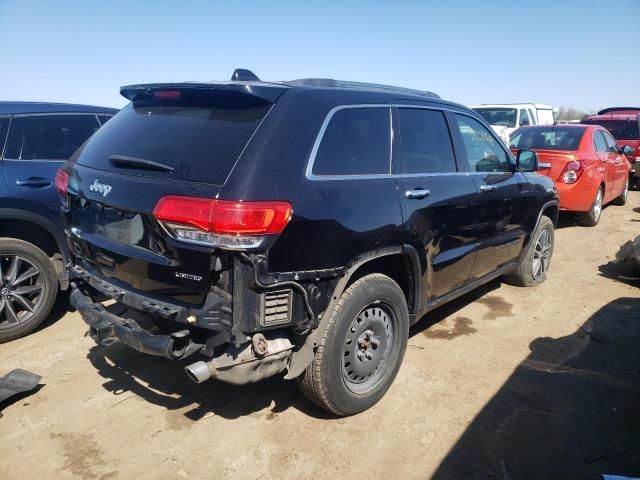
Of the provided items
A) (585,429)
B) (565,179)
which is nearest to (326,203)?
(585,429)

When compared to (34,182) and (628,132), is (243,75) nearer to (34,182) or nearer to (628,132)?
(34,182)

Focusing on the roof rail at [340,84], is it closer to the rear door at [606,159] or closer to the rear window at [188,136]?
the rear window at [188,136]

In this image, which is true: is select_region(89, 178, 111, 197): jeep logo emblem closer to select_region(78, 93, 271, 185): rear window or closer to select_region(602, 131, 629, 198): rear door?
select_region(78, 93, 271, 185): rear window

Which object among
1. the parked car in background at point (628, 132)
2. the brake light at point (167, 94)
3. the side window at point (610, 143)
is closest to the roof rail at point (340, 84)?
the brake light at point (167, 94)

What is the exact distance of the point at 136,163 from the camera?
8.50 feet

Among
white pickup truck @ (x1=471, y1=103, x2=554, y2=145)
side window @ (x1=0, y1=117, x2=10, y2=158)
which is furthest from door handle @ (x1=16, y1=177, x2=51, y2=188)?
white pickup truck @ (x1=471, y1=103, x2=554, y2=145)

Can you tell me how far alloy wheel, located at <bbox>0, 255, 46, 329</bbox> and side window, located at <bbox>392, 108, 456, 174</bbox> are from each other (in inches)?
121

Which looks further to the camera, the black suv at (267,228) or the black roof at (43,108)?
the black roof at (43,108)

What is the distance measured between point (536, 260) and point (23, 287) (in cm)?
503

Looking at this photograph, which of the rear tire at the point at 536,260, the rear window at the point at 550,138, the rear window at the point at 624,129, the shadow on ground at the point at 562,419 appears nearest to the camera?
the shadow on ground at the point at 562,419

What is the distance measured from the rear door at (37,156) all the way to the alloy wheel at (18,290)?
18.0 inches

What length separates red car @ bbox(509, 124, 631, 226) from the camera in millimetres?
7367

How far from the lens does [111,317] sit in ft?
9.14

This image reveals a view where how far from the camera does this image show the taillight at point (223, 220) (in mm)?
2205
